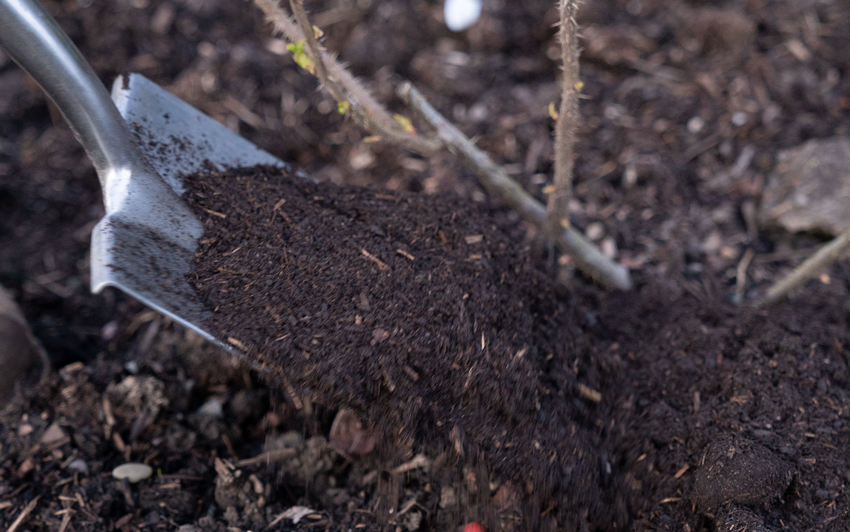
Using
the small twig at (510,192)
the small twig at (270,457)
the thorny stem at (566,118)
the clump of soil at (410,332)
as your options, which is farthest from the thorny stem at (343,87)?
the small twig at (270,457)

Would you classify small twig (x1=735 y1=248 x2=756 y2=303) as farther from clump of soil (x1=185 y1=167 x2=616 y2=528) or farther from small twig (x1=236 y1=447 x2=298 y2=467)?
small twig (x1=236 y1=447 x2=298 y2=467)

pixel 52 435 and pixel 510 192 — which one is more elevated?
pixel 510 192

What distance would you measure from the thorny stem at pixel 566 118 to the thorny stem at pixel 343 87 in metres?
0.42

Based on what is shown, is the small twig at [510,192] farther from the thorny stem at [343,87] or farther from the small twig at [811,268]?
the small twig at [811,268]

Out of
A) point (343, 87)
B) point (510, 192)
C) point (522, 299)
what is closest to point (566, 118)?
point (510, 192)

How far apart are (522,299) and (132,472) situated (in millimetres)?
1261

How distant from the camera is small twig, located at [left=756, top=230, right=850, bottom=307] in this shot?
152 centimetres

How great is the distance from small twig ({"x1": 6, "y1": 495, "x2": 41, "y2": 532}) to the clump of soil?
0.78 metres

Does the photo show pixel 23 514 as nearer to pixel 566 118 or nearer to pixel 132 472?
pixel 132 472

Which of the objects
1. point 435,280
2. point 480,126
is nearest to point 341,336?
point 435,280

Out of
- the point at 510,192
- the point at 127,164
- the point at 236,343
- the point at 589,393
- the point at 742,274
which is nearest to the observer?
the point at 236,343

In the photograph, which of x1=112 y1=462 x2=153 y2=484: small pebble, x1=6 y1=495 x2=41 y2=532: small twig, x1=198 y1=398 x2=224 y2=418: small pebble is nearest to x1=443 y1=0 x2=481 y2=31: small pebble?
x1=198 y1=398 x2=224 y2=418: small pebble

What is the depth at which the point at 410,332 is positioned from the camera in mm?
1299

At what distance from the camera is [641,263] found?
6.86 feet
